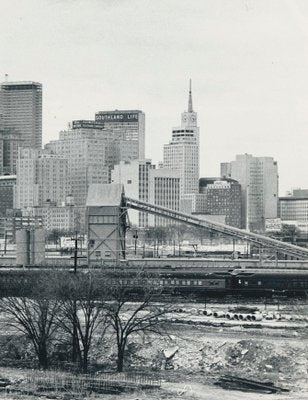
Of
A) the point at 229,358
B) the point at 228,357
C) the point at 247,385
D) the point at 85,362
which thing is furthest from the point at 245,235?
the point at 247,385

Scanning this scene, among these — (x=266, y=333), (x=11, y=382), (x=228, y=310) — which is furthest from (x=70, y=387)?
(x=228, y=310)

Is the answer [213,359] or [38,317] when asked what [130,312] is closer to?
[38,317]

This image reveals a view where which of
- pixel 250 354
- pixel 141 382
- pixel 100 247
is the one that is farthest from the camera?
pixel 100 247

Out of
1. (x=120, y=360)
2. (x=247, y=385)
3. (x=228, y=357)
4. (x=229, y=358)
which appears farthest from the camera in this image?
(x=228, y=357)

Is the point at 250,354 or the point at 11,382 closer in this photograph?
the point at 11,382

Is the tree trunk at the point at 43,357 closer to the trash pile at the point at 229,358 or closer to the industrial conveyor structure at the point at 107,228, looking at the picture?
the trash pile at the point at 229,358

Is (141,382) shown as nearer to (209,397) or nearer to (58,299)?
(209,397)

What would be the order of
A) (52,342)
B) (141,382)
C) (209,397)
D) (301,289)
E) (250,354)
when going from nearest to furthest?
(209,397) < (141,382) < (250,354) < (52,342) < (301,289)
